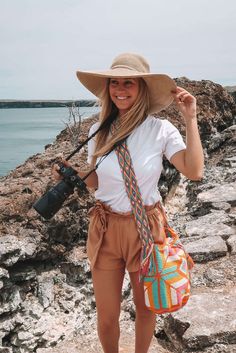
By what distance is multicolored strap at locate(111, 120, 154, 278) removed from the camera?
2279mm

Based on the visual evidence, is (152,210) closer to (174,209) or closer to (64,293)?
(64,293)

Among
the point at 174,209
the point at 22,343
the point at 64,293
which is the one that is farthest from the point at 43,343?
the point at 174,209

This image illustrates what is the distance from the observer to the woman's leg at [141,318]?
2.46 metres

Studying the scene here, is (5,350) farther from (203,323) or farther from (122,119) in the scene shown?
(122,119)

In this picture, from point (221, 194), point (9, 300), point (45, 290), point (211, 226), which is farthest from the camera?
point (221, 194)

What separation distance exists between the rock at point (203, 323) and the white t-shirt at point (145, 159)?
1.09 m

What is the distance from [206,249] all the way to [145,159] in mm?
2088

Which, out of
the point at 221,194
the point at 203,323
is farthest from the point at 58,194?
the point at 221,194

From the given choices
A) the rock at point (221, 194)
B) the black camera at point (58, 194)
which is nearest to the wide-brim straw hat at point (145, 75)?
the black camera at point (58, 194)

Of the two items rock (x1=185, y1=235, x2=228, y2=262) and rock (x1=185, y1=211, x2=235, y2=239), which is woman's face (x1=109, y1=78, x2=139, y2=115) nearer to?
rock (x1=185, y1=235, x2=228, y2=262)

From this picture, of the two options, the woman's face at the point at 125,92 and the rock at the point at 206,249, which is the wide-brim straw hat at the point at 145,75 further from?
the rock at the point at 206,249

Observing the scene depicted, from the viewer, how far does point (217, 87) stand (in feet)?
36.2

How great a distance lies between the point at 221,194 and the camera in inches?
230

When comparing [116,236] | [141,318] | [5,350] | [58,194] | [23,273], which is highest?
[58,194]
